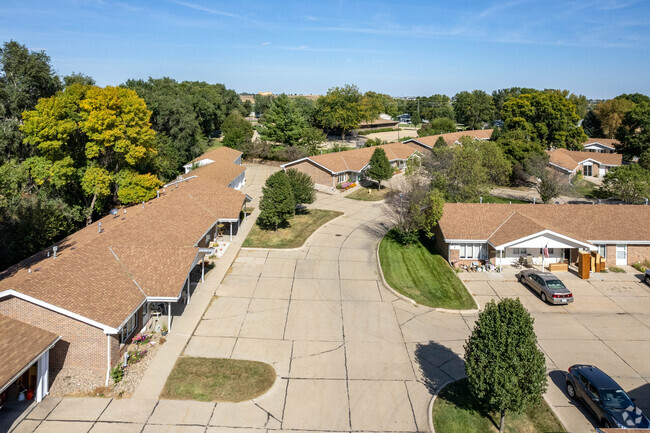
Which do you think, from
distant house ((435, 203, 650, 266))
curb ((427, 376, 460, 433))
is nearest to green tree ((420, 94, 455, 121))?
distant house ((435, 203, 650, 266))

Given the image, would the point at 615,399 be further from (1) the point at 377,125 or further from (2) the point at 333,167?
(1) the point at 377,125

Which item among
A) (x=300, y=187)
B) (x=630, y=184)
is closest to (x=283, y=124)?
(x=300, y=187)

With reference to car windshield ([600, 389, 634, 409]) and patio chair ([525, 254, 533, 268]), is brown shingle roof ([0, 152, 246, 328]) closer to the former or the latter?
car windshield ([600, 389, 634, 409])

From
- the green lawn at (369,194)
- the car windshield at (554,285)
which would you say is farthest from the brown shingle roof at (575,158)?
the car windshield at (554,285)

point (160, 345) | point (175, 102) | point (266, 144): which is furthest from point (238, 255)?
point (266, 144)

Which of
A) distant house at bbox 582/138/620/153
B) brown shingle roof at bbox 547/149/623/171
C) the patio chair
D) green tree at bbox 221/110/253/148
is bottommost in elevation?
the patio chair
